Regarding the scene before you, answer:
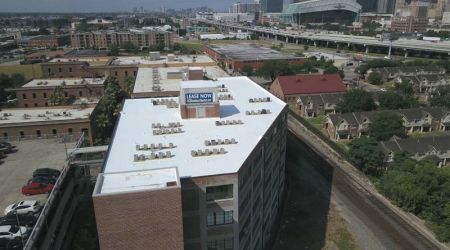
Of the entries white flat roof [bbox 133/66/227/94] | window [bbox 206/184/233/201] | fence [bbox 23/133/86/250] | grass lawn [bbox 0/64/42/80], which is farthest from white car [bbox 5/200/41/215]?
grass lawn [bbox 0/64/42/80]

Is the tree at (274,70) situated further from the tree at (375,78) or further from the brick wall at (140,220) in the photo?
the brick wall at (140,220)

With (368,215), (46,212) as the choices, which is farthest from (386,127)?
(46,212)

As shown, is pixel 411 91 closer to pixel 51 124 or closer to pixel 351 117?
pixel 351 117

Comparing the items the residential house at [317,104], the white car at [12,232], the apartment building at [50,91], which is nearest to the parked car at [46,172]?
the white car at [12,232]

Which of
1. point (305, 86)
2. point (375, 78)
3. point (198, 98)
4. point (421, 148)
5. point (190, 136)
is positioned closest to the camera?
point (190, 136)

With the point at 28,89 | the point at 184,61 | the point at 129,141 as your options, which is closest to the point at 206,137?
the point at 129,141

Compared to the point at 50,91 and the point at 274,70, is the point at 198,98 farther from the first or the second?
the point at 274,70
